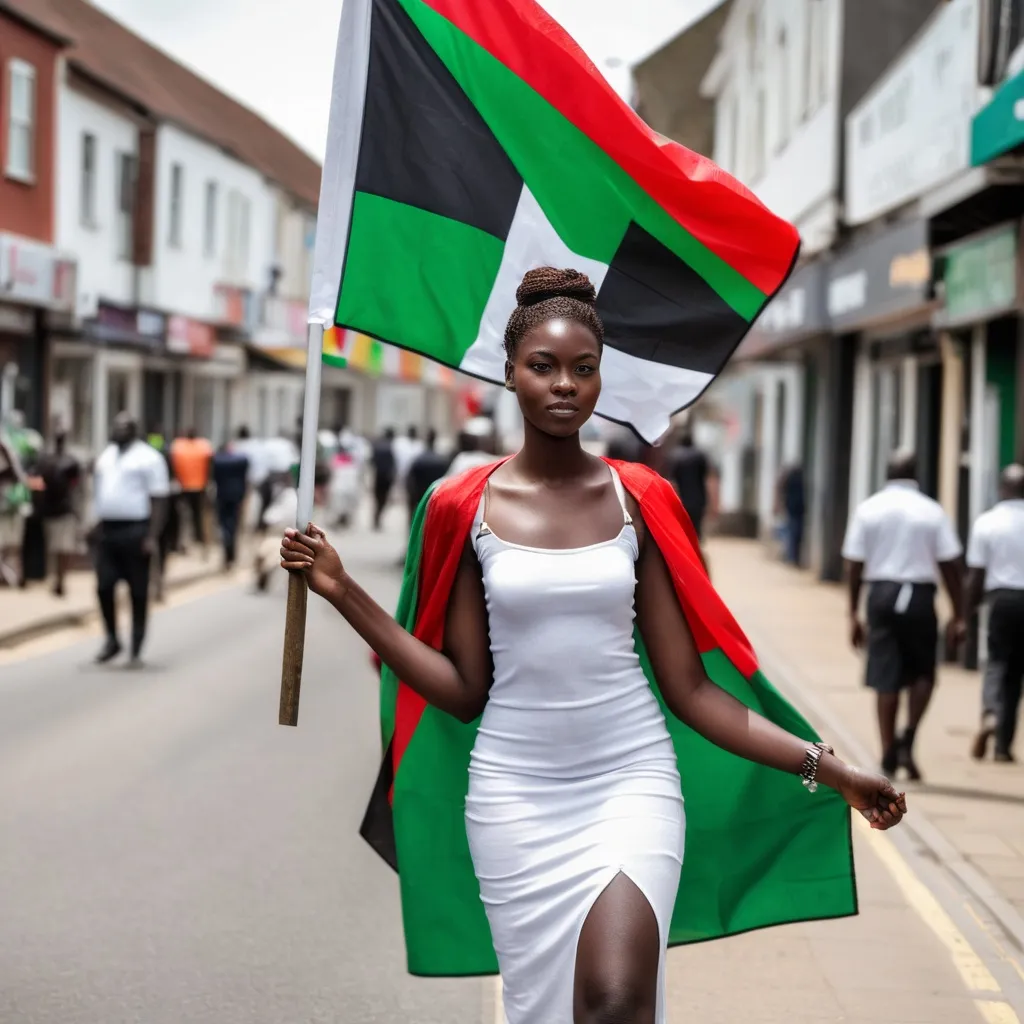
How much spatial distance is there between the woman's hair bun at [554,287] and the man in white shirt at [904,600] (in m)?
6.19

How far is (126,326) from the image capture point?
28.4 metres

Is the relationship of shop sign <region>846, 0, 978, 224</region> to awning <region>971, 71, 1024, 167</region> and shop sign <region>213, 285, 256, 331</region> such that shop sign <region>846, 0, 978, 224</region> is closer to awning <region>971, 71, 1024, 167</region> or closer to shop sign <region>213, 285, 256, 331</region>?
awning <region>971, 71, 1024, 167</region>

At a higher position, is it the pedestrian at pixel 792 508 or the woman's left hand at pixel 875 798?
the pedestrian at pixel 792 508

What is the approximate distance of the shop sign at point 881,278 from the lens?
1702 centimetres

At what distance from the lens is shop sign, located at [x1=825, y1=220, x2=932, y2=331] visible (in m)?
17.0

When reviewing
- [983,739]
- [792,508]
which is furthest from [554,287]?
[792,508]

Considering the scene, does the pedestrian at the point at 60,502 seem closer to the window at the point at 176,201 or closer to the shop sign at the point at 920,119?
the shop sign at the point at 920,119

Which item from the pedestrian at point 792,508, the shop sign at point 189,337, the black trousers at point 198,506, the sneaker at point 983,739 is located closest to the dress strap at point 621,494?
the sneaker at point 983,739

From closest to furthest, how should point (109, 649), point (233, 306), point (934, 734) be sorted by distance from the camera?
point (934, 734)
point (109, 649)
point (233, 306)

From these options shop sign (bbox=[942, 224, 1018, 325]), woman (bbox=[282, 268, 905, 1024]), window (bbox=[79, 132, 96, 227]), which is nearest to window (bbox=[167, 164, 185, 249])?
window (bbox=[79, 132, 96, 227])

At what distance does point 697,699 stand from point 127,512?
9.95 m

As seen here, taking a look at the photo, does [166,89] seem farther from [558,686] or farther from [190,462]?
[558,686]

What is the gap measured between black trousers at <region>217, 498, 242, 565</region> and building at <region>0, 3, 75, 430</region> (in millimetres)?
2854

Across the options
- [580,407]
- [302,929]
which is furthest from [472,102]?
[302,929]
